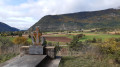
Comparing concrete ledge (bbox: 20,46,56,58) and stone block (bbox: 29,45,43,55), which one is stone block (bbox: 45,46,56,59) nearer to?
concrete ledge (bbox: 20,46,56,58)

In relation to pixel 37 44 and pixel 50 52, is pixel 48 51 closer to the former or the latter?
pixel 50 52

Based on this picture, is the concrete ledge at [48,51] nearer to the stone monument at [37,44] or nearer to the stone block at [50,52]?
the stone block at [50,52]

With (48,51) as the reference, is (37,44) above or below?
above

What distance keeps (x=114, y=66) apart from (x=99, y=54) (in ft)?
8.42

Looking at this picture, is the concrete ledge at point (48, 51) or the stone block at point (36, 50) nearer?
the stone block at point (36, 50)

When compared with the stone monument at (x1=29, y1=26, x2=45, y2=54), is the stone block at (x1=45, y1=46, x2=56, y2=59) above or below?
below

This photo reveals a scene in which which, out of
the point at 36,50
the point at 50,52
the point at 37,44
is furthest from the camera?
the point at 50,52

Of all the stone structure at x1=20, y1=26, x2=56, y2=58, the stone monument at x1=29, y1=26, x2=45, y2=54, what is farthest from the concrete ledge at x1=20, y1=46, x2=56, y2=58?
the stone monument at x1=29, y1=26, x2=45, y2=54

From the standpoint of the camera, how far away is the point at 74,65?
271 inches

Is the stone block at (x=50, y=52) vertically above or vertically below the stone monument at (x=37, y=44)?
below

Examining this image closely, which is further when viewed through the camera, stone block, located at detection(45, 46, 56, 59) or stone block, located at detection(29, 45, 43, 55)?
stone block, located at detection(45, 46, 56, 59)

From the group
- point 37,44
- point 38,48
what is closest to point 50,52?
point 38,48

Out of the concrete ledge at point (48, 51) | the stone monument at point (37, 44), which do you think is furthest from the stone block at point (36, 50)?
the concrete ledge at point (48, 51)

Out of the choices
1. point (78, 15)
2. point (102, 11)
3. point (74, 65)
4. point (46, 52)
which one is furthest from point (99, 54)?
point (102, 11)
